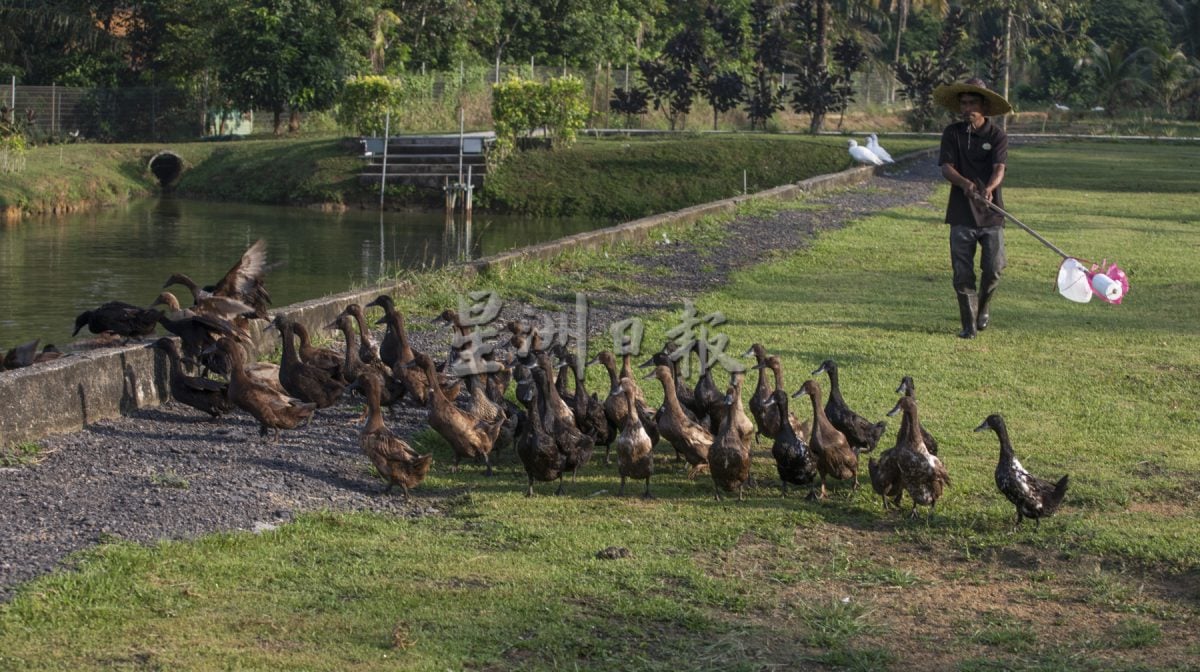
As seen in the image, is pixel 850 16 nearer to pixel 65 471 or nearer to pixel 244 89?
pixel 244 89

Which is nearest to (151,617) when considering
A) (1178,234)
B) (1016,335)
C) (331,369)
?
(331,369)

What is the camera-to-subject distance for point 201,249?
77.4 feet

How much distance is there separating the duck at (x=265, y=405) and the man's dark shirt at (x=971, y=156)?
612cm

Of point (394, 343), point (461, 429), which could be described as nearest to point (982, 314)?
point (394, 343)

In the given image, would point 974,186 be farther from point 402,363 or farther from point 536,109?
point 536,109

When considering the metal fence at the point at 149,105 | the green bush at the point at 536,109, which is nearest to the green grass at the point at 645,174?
the green bush at the point at 536,109

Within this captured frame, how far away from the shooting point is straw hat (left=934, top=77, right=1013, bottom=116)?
11.8m

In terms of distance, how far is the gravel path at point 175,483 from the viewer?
21.0ft

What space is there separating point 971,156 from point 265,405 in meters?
6.54

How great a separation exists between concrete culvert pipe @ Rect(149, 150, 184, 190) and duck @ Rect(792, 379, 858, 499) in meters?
29.6

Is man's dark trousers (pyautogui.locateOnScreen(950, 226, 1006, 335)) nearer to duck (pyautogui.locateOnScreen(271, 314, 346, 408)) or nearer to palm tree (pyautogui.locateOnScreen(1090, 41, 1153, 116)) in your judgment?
duck (pyautogui.locateOnScreen(271, 314, 346, 408))

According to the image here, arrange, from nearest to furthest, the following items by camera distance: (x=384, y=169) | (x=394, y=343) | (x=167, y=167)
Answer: (x=394, y=343)
(x=384, y=169)
(x=167, y=167)

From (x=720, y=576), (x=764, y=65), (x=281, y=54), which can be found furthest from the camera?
(x=764, y=65)

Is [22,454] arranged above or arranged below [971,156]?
below
